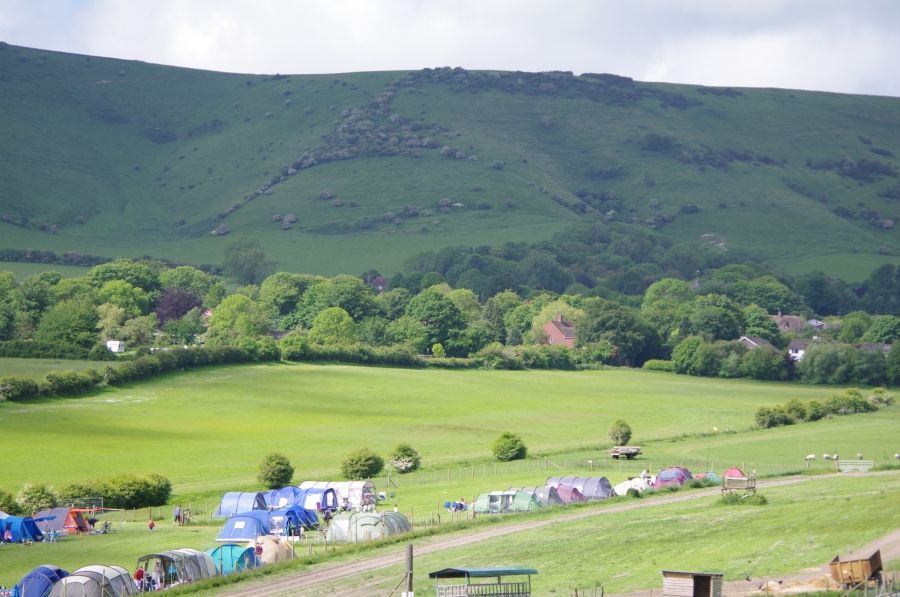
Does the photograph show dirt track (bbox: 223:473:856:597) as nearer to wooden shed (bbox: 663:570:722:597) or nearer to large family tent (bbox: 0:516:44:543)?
wooden shed (bbox: 663:570:722:597)

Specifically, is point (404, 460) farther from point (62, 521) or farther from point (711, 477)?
point (62, 521)

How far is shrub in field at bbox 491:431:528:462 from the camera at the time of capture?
72.6 m

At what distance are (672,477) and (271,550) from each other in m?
27.9

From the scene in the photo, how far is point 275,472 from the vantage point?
60.8 meters

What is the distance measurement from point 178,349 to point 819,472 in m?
64.4

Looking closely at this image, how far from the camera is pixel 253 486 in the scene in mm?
60812

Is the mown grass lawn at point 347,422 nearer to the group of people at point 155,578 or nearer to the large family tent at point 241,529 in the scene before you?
the large family tent at point 241,529

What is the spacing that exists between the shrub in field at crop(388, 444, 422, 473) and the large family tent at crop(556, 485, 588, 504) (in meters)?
13.7

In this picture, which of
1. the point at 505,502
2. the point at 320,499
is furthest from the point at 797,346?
the point at 320,499

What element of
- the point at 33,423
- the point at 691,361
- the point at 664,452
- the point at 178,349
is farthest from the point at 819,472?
the point at 691,361

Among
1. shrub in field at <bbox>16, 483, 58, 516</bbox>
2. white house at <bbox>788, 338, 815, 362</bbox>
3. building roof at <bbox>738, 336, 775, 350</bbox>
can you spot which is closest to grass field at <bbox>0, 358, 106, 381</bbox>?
shrub in field at <bbox>16, 483, 58, 516</bbox>

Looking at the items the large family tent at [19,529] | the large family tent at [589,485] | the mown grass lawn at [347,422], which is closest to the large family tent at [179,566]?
the large family tent at [19,529]

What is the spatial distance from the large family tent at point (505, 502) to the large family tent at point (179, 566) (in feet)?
55.7

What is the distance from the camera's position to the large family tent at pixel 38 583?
3538 centimetres
